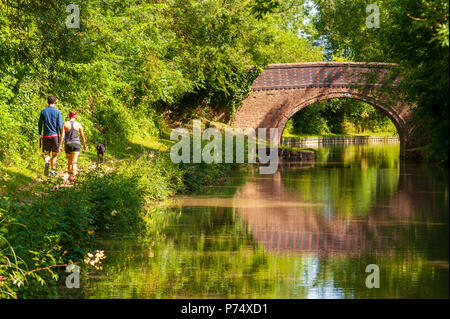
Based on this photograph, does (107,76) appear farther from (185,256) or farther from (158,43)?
(185,256)

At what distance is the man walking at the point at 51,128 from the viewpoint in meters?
10.8

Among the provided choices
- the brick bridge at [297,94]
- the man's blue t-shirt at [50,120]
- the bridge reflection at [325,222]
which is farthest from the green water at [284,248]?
the brick bridge at [297,94]

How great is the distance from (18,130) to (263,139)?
54.1 feet

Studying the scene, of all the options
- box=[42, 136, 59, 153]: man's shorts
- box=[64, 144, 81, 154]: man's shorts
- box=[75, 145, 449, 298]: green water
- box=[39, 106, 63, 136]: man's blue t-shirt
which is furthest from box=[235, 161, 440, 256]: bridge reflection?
box=[39, 106, 63, 136]: man's blue t-shirt

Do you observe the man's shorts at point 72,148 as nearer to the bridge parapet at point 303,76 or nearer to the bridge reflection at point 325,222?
the bridge reflection at point 325,222

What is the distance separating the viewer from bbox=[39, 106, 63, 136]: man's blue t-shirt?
35.3 ft

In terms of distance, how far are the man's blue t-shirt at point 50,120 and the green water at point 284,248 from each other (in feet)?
6.80

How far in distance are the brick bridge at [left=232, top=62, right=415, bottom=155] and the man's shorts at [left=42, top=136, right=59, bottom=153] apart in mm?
17168

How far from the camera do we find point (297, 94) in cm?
2791

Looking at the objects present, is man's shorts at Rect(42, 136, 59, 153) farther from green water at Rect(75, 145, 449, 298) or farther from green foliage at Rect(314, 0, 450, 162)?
green foliage at Rect(314, 0, 450, 162)

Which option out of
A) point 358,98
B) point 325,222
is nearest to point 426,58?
point 325,222

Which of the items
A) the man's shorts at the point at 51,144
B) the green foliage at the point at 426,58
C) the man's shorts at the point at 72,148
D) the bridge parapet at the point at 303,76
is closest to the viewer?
the green foliage at the point at 426,58

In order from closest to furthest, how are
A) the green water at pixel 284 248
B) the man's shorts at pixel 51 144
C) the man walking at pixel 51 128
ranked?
the green water at pixel 284 248
the man walking at pixel 51 128
the man's shorts at pixel 51 144

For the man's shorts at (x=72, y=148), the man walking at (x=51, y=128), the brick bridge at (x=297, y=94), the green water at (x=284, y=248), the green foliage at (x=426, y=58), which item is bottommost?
the green water at (x=284, y=248)
